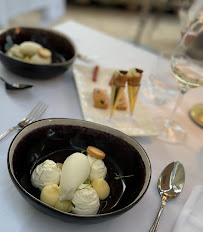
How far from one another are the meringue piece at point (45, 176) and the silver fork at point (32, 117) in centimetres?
17

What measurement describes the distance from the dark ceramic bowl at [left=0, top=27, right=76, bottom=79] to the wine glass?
1.07 feet

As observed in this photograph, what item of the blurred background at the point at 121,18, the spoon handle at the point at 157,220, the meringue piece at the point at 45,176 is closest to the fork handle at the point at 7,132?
the meringue piece at the point at 45,176

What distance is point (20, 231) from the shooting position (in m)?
0.47

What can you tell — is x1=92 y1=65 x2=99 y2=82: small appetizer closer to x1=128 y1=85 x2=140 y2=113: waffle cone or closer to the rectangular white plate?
the rectangular white plate

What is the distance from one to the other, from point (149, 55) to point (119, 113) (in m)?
0.49

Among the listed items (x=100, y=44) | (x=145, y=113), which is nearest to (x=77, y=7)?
(x=100, y=44)

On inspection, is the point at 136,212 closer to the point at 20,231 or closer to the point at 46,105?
the point at 20,231

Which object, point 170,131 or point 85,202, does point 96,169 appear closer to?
point 85,202

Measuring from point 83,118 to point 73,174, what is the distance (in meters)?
0.29

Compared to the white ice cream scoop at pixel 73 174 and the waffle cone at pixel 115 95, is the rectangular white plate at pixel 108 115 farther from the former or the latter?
the white ice cream scoop at pixel 73 174

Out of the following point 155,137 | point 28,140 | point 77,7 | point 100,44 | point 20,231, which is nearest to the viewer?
point 20,231

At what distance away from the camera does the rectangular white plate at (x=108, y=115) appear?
0.75 metres

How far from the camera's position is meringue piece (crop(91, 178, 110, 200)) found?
1.71 ft

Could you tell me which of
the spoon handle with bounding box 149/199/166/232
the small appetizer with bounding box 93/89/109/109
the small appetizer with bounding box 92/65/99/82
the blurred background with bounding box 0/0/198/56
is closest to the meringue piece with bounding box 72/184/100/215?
the spoon handle with bounding box 149/199/166/232
